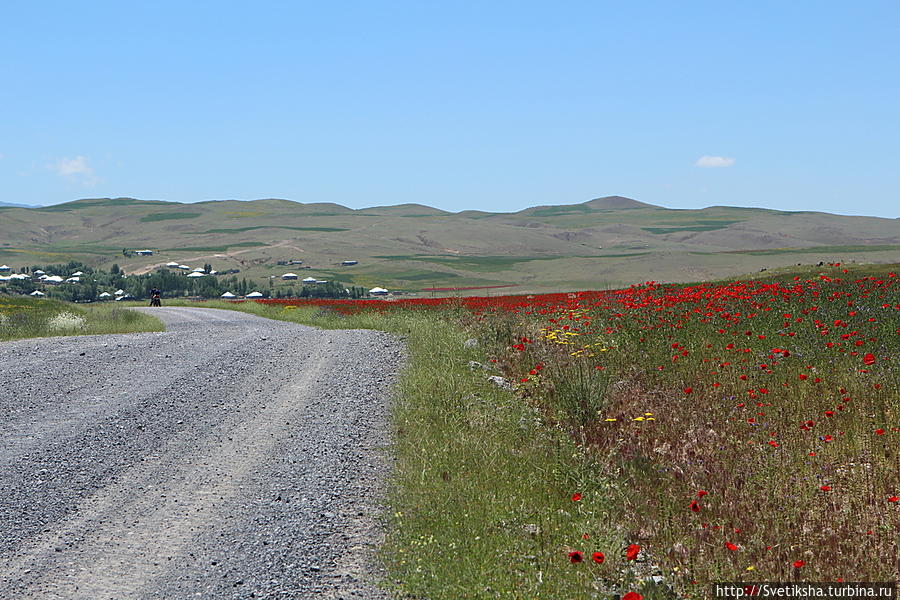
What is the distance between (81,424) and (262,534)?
5.37m

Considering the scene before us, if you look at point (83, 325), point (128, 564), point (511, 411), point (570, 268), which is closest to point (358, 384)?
point (511, 411)

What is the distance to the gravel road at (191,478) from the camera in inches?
228

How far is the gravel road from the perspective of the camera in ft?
19.0

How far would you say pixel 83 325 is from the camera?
2727 centimetres

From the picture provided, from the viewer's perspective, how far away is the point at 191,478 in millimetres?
8211

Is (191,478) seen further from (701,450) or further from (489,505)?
(701,450)

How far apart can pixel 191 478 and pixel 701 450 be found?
5680 millimetres

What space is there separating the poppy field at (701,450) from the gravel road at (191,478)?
0.88 m

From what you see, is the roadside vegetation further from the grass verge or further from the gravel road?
the grass verge

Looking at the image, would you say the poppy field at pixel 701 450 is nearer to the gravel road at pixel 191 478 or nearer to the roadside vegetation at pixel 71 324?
the gravel road at pixel 191 478

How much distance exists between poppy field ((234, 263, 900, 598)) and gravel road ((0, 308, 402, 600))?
876 mm

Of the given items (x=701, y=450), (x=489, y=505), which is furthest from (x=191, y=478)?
(x=701, y=450)

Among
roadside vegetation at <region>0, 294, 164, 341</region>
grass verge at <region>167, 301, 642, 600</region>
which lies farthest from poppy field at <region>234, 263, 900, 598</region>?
roadside vegetation at <region>0, 294, 164, 341</region>

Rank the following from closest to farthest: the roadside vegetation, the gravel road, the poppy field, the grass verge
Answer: the grass verge < the gravel road < the poppy field < the roadside vegetation
